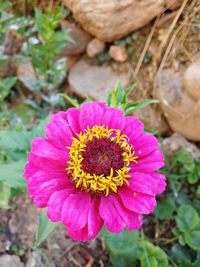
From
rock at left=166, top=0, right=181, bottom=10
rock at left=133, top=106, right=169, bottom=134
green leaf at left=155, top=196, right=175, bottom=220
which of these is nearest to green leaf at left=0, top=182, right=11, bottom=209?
green leaf at left=155, top=196, right=175, bottom=220

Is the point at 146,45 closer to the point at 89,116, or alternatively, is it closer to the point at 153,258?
the point at 89,116

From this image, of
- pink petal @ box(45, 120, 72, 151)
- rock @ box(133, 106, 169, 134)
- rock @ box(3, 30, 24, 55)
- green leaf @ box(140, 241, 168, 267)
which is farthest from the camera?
rock @ box(3, 30, 24, 55)

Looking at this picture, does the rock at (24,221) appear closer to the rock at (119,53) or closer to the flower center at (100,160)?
the flower center at (100,160)

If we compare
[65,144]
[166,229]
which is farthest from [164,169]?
[65,144]

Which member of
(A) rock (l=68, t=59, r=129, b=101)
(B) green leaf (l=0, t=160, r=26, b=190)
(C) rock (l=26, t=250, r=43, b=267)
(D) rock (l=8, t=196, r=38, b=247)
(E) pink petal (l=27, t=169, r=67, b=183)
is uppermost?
(E) pink petal (l=27, t=169, r=67, b=183)

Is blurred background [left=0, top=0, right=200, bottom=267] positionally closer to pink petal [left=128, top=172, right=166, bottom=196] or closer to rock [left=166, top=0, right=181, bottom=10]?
rock [left=166, top=0, right=181, bottom=10]

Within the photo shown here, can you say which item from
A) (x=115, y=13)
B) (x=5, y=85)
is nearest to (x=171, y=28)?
(x=115, y=13)
